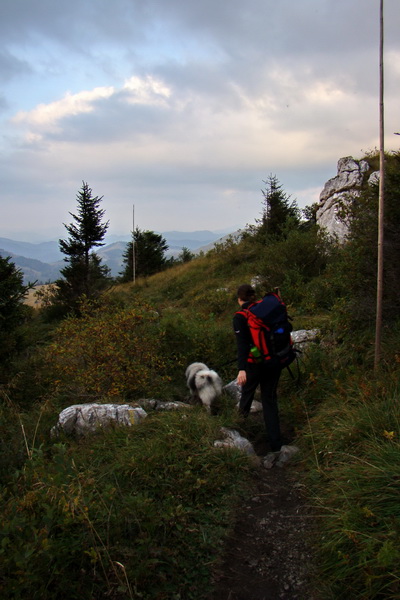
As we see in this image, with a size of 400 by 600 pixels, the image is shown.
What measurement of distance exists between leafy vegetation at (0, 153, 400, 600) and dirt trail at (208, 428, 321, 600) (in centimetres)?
12

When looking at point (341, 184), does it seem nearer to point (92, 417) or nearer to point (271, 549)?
point (92, 417)

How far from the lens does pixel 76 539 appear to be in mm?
2707

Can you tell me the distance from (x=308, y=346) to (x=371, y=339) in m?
1.22

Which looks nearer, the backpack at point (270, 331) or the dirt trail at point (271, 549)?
the dirt trail at point (271, 549)

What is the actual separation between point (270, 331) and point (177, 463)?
178cm

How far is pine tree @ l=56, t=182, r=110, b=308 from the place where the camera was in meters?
22.5

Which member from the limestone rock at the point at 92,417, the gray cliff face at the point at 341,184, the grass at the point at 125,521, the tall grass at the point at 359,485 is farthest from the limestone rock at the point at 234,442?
the gray cliff face at the point at 341,184

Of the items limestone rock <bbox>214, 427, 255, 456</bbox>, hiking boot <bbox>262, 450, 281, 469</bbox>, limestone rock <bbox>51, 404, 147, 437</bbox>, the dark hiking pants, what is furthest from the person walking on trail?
limestone rock <bbox>51, 404, 147, 437</bbox>

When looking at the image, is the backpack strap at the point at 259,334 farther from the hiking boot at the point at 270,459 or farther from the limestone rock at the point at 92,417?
the limestone rock at the point at 92,417

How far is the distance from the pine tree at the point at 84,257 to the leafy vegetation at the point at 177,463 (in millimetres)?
14412

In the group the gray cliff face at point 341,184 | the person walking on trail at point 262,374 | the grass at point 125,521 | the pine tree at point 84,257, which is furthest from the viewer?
Answer: the pine tree at point 84,257

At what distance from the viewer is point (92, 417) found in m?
5.14

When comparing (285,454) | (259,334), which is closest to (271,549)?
(285,454)

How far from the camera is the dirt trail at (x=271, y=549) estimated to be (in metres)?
2.69
